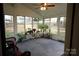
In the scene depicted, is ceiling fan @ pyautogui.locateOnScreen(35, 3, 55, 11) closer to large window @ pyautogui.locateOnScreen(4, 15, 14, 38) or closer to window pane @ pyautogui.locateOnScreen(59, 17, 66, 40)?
window pane @ pyautogui.locateOnScreen(59, 17, 66, 40)

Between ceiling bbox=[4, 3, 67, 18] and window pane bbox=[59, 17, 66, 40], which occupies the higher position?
ceiling bbox=[4, 3, 67, 18]

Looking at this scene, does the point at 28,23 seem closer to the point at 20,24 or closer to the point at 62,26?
the point at 20,24

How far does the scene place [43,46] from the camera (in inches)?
40.1

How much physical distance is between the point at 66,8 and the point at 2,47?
0.67 metres

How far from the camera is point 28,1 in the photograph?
3.16 ft

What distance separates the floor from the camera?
1011 millimetres

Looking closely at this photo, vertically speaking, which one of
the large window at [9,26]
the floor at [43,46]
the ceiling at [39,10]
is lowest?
the floor at [43,46]

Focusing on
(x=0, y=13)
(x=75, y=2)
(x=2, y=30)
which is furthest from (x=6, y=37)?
(x=75, y=2)

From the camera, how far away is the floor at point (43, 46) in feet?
3.32

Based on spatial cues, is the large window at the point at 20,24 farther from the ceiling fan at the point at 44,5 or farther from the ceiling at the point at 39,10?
the ceiling fan at the point at 44,5

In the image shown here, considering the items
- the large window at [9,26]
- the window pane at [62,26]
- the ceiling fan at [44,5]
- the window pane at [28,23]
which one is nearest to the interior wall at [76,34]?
the window pane at [62,26]

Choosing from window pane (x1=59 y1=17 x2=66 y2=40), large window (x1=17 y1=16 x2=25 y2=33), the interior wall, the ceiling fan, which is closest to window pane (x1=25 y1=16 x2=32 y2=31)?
large window (x1=17 y1=16 x2=25 y2=33)

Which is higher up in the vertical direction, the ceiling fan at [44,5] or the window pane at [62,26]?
the ceiling fan at [44,5]

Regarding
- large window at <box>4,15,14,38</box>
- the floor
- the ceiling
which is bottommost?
the floor
